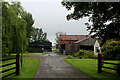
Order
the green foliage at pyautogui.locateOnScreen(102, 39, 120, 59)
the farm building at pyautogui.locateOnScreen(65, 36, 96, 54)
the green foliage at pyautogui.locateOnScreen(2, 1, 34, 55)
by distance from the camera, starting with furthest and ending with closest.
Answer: the farm building at pyautogui.locateOnScreen(65, 36, 96, 54) → the green foliage at pyautogui.locateOnScreen(102, 39, 120, 59) → the green foliage at pyautogui.locateOnScreen(2, 1, 34, 55)

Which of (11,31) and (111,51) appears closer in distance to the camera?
(11,31)

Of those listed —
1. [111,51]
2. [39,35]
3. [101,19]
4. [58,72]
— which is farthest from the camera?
[39,35]

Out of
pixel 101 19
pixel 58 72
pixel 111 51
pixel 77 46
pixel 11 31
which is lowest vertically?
pixel 58 72

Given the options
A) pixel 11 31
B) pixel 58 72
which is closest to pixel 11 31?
pixel 11 31

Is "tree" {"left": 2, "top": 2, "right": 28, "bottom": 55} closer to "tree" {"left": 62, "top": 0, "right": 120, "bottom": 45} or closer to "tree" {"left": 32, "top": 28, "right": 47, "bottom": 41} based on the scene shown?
"tree" {"left": 62, "top": 0, "right": 120, "bottom": 45}

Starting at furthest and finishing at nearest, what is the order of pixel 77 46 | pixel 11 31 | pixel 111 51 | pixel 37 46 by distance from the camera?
1. pixel 37 46
2. pixel 77 46
3. pixel 111 51
4. pixel 11 31

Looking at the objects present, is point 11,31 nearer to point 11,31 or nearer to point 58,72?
point 11,31

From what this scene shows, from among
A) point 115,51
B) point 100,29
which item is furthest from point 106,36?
point 115,51

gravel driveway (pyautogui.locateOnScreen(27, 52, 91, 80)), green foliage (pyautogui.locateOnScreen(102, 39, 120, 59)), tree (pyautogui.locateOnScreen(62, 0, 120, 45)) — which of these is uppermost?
tree (pyautogui.locateOnScreen(62, 0, 120, 45))

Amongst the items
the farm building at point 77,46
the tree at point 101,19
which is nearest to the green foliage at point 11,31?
the tree at point 101,19

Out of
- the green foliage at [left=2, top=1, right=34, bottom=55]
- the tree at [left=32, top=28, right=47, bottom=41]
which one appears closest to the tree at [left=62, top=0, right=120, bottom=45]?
the green foliage at [left=2, top=1, right=34, bottom=55]

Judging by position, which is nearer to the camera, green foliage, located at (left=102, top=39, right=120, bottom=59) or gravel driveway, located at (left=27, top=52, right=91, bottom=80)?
gravel driveway, located at (left=27, top=52, right=91, bottom=80)

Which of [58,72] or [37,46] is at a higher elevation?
[37,46]

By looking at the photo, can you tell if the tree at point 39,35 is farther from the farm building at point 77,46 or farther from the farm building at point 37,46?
the farm building at point 77,46
